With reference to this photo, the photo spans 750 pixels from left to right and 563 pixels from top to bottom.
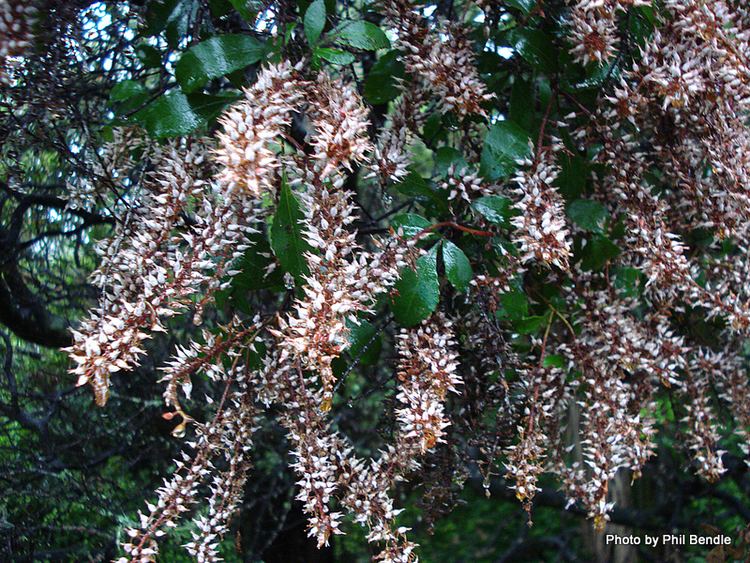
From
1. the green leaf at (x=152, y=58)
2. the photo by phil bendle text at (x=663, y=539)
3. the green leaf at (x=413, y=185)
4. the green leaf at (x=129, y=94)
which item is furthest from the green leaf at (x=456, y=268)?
the photo by phil bendle text at (x=663, y=539)

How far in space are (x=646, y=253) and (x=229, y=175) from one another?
0.88 m

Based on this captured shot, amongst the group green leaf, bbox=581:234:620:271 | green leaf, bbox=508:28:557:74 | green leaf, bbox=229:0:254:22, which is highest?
green leaf, bbox=508:28:557:74

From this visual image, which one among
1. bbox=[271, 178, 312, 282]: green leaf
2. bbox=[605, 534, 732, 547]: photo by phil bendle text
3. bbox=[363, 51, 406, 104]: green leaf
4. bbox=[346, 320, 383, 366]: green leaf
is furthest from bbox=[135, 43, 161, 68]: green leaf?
bbox=[605, 534, 732, 547]: photo by phil bendle text

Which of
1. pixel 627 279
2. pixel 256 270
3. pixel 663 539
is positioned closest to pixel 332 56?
pixel 256 270

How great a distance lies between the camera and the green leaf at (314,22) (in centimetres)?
113

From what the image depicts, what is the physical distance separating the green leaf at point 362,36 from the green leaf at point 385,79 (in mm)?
223

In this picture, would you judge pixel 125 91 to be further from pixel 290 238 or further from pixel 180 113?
pixel 290 238

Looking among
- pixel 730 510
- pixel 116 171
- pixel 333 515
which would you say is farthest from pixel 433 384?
pixel 730 510

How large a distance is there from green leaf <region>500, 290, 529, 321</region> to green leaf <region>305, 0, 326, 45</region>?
598mm

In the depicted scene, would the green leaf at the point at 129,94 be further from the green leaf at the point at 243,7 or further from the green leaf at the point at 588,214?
the green leaf at the point at 588,214

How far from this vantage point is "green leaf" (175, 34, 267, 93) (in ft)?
3.89

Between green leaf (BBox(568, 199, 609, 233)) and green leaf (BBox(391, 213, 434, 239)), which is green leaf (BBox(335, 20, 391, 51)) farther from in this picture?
green leaf (BBox(568, 199, 609, 233))

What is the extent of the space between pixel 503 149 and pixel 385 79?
0.29 m

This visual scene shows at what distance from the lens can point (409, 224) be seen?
125 cm
